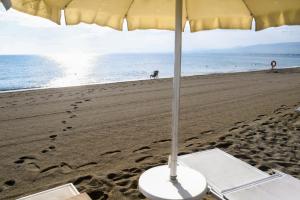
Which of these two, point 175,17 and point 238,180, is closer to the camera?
point 175,17

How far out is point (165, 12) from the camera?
12.8 ft

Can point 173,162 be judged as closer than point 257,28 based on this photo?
No

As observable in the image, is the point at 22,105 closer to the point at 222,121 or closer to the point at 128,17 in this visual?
the point at 222,121

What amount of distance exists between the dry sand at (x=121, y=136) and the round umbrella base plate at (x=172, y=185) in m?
0.51

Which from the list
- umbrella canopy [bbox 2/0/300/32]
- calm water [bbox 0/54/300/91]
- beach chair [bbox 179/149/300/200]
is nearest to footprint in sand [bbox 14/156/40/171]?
beach chair [bbox 179/149/300/200]

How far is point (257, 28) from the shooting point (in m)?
3.08

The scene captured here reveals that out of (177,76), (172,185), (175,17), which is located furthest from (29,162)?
(175,17)

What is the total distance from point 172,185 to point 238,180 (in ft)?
3.49

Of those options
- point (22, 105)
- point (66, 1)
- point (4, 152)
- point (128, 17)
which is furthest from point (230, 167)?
point (22, 105)

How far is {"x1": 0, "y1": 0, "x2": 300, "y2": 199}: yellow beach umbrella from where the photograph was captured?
288cm

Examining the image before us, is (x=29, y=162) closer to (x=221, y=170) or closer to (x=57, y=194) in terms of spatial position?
(x=57, y=194)

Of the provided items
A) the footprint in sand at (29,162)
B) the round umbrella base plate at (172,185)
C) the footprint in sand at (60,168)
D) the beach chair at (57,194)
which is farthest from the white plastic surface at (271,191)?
the footprint in sand at (29,162)

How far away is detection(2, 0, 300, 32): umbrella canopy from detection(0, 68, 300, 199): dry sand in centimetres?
240

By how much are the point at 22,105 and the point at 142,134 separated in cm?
600
